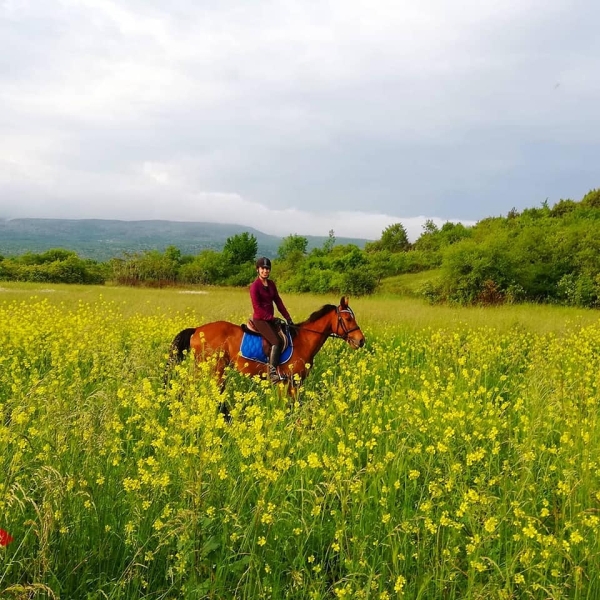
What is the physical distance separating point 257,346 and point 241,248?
200ft

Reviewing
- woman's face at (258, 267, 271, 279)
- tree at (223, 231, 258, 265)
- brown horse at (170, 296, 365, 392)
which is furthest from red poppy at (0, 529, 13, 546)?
tree at (223, 231, 258, 265)

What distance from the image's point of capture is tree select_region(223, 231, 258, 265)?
6484cm

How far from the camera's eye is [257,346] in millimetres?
6785

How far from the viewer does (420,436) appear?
456cm

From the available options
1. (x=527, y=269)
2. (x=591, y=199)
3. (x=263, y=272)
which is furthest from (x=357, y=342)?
(x=591, y=199)

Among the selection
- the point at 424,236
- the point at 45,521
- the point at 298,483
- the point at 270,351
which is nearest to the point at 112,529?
the point at 45,521

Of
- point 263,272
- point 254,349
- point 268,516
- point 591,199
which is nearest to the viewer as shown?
point 268,516

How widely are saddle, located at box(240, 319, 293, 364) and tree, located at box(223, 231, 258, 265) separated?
57441mm

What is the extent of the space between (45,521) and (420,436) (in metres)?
3.48

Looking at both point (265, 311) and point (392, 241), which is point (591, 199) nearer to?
point (392, 241)

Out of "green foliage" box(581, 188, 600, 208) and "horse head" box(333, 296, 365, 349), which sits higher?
"green foliage" box(581, 188, 600, 208)

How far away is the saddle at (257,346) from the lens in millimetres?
6762

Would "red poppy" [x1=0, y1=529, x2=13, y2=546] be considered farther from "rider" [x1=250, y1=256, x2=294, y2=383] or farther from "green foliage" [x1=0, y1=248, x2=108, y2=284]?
"green foliage" [x1=0, y1=248, x2=108, y2=284]

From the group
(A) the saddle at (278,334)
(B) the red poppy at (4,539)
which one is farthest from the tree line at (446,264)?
(B) the red poppy at (4,539)
